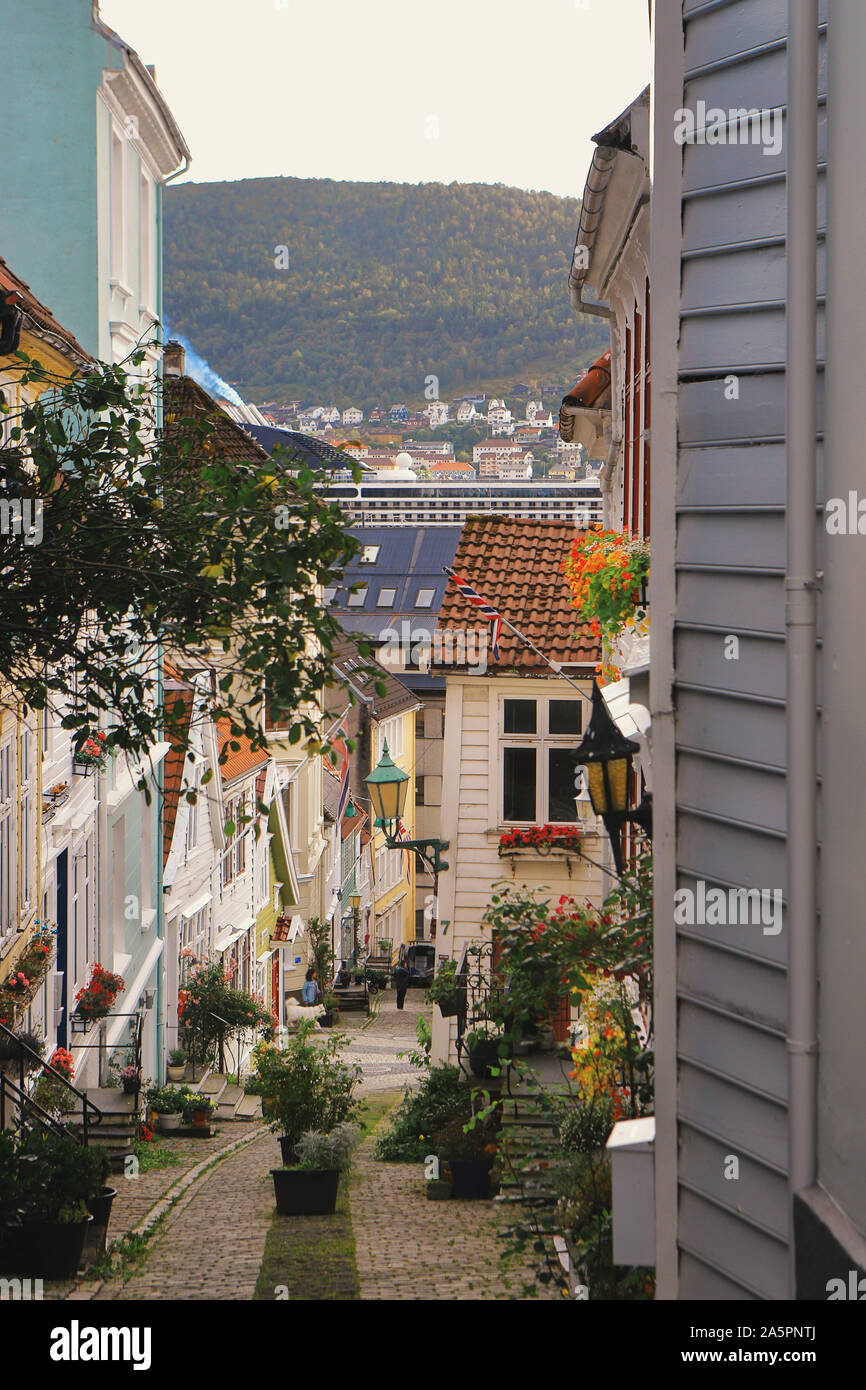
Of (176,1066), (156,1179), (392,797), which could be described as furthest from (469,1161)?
(176,1066)

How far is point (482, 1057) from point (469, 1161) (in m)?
1.21

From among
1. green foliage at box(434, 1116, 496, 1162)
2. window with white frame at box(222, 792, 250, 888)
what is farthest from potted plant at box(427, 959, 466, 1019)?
window with white frame at box(222, 792, 250, 888)

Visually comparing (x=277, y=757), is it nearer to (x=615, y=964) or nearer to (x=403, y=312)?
(x=615, y=964)

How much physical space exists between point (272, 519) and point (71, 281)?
12643mm

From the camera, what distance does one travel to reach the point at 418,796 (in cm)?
6025

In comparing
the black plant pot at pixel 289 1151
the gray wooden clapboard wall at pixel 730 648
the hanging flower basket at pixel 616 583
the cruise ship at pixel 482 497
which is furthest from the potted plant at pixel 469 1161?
the cruise ship at pixel 482 497

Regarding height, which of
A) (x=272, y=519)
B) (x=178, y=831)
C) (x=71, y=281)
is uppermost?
(x=71, y=281)

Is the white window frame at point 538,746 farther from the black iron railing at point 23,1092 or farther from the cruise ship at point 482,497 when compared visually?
the cruise ship at point 482,497

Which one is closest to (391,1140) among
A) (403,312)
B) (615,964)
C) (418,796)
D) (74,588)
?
(615,964)

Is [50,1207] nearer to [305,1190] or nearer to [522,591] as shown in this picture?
[305,1190]

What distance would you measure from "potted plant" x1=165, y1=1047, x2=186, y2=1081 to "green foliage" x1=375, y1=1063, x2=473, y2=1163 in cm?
689

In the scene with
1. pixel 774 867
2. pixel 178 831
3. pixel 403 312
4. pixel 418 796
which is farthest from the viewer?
pixel 403 312

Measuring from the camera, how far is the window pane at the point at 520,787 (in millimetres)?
17797

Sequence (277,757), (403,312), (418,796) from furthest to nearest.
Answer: (403,312) → (418,796) → (277,757)
